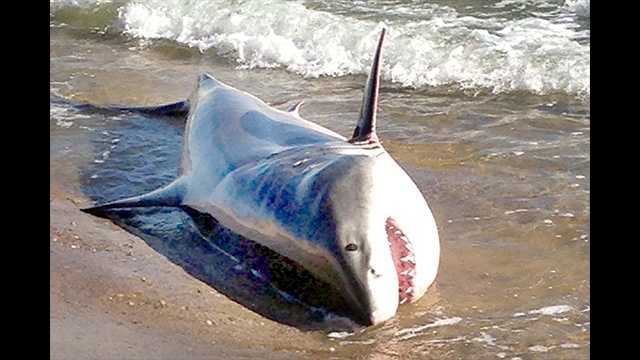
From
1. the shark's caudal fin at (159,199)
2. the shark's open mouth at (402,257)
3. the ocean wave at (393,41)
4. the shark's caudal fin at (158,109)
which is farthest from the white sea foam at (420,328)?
the ocean wave at (393,41)

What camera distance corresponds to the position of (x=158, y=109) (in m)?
8.10

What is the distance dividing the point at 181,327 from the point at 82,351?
22.8 inches

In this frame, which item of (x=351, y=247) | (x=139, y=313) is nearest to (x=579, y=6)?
(x=351, y=247)

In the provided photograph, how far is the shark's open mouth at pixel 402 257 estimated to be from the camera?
4.54 m

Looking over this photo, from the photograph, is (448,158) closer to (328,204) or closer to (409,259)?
(409,259)

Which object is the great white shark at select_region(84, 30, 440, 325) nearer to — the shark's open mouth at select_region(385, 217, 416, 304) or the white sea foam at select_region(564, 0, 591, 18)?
the shark's open mouth at select_region(385, 217, 416, 304)

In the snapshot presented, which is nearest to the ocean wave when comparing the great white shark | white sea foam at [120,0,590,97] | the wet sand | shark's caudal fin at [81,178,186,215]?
white sea foam at [120,0,590,97]

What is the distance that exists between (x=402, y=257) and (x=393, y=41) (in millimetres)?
6442

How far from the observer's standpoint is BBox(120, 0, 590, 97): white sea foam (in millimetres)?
9367

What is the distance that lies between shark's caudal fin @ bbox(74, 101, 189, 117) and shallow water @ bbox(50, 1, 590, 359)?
10 cm

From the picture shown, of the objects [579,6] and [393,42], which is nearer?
[393,42]

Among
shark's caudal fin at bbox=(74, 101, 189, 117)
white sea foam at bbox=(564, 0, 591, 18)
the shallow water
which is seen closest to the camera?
the shallow water
